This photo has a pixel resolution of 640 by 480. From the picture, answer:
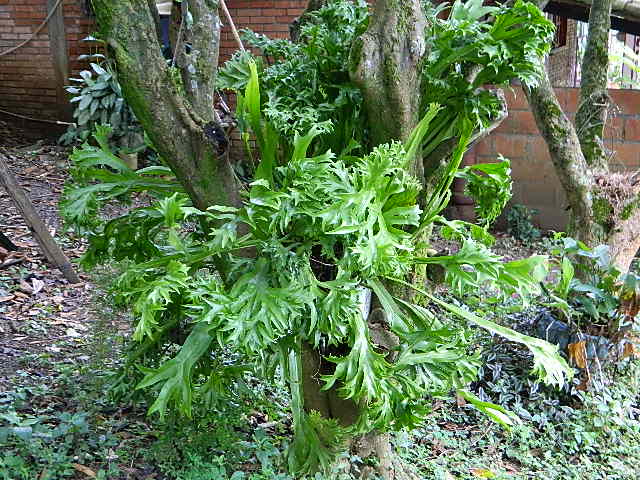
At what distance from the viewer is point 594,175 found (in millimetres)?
5590

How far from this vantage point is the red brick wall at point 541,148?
783 cm

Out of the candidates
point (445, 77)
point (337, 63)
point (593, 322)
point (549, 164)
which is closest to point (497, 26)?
point (445, 77)

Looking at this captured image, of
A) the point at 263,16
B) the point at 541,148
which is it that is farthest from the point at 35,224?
the point at 541,148

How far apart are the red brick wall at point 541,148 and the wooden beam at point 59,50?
5.15 m

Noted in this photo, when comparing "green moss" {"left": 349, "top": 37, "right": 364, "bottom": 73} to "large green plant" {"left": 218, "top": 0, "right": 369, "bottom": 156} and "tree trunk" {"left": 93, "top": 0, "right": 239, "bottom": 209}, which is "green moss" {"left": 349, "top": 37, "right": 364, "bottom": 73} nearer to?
"large green plant" {"left": 218, "top": 0, "right": 369, "bottom": 156}

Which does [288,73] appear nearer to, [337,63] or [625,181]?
[337,63]

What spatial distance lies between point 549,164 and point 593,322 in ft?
11.5

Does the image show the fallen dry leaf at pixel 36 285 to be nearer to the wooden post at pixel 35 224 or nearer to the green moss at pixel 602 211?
the wooden post at pixel 35 224

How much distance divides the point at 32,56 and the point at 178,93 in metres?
7.24

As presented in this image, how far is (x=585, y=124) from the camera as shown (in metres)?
5.70

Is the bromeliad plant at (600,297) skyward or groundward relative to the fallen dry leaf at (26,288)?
skyward

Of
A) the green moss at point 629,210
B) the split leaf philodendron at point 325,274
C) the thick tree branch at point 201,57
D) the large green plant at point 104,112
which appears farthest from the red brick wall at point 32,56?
the green moss at point 629,210

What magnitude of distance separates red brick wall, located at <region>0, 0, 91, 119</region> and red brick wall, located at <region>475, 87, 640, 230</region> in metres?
5.15

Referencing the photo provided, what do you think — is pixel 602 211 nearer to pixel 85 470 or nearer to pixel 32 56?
pixel 85 470
